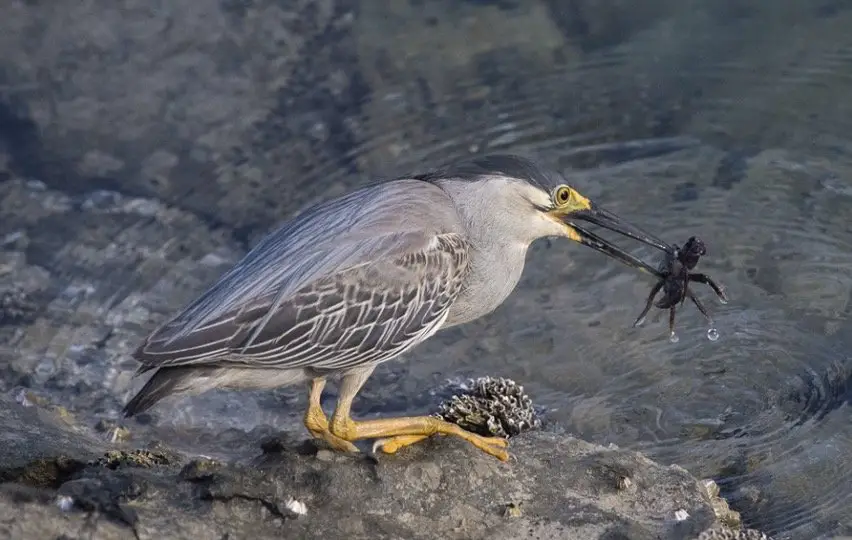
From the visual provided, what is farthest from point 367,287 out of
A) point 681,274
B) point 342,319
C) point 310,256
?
point 681,274

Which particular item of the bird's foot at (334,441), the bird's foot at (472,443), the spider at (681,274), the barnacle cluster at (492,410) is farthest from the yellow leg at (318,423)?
the spider at (681,274)

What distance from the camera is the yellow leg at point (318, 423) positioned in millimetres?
5051

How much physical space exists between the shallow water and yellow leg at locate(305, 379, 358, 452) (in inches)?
46.0

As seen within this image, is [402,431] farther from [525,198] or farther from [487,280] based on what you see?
[525,198]

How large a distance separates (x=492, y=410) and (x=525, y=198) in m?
1.10

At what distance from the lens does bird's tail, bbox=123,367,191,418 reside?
4.55 metres

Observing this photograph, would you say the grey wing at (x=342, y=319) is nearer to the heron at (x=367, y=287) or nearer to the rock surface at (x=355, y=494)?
the heron at (x=367, y=287)

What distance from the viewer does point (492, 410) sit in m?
5.56

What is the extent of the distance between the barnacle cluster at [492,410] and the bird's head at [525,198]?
849 millimetres

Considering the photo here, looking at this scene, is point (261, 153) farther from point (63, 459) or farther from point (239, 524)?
point (239, 524)

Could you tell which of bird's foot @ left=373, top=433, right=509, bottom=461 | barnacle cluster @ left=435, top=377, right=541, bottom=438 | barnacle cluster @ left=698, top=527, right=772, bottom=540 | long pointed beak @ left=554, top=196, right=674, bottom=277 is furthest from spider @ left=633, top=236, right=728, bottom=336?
barnacle cluster @ left=698, top=527, right=772, bottom=540

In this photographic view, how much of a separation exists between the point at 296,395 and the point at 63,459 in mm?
2104

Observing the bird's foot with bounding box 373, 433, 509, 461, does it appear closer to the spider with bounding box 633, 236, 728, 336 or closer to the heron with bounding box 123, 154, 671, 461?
the heron with bounding box 123, 154, 671, 461

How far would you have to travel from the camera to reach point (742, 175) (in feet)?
26.0
